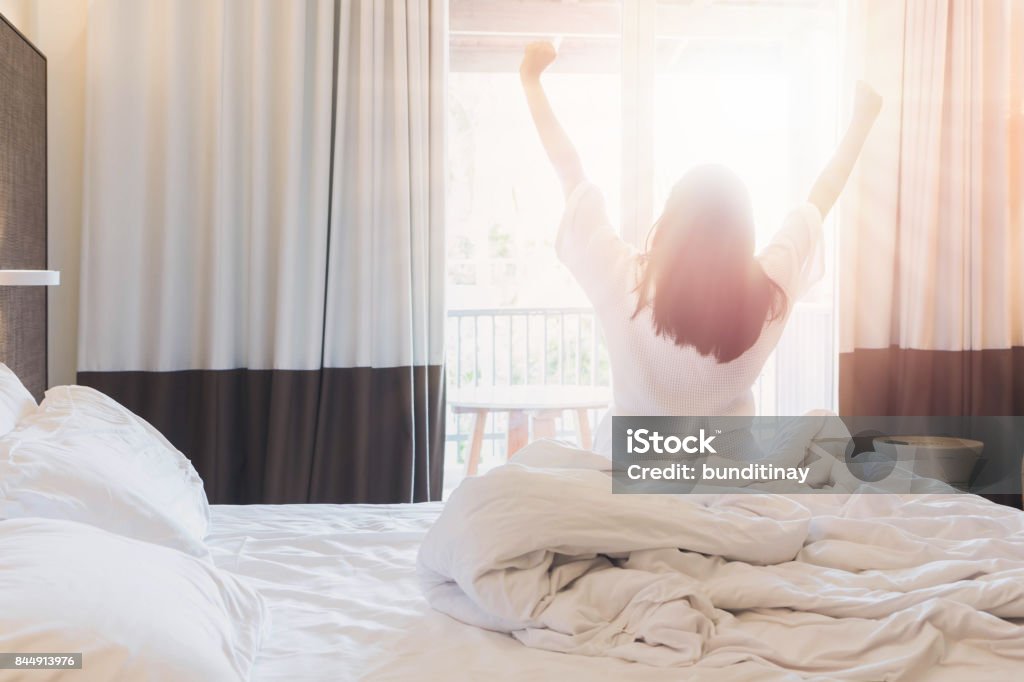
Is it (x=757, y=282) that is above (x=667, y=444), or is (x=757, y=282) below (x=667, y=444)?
above

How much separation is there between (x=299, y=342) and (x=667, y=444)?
1.63 meters

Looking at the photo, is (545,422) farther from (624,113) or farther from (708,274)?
(708,274)

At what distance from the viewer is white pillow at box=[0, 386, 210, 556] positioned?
1238 mm

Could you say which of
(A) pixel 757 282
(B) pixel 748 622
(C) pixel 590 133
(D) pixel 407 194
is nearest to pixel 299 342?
(D) pixel 407 194

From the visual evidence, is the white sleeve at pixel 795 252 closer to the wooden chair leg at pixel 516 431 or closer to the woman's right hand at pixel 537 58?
the woman's right hand at pixel 537 58

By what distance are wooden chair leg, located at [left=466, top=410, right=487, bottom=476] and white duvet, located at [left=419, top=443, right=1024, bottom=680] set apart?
1.95 metres

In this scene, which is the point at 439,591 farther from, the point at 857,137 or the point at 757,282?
the point at 857,137

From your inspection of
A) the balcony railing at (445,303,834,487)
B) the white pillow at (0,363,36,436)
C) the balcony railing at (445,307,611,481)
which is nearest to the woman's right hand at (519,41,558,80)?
the white pillow at (0,363,36,436)

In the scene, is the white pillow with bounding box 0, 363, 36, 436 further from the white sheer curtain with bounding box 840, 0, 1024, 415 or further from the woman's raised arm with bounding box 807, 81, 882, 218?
the white sheer curtain with bounding box 840, 0, 1024, 415

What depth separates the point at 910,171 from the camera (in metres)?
3.37

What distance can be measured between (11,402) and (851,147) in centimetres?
214

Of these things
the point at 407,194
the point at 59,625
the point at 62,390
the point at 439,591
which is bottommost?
the point at 439,591

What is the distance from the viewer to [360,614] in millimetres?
1331

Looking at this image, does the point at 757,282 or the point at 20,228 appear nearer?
the point at 757,282
